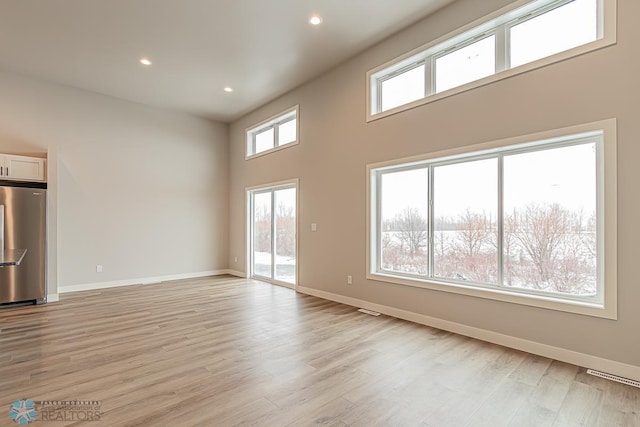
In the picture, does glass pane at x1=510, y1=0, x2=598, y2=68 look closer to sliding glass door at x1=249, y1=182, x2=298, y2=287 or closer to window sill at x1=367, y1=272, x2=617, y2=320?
window sill at x1=367, y1=272, x2=617, y2=320

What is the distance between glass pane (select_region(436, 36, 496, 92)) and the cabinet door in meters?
6.37

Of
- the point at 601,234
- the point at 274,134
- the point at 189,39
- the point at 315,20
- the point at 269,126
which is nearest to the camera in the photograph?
the point at 601,234

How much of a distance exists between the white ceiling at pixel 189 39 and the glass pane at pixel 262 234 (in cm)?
243

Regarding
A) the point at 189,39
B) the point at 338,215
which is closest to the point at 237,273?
the point at 338,215

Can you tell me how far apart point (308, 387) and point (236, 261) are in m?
5.77

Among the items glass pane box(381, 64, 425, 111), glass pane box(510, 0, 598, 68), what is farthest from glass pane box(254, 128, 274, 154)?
glass pane box(510, 0, 598, 68)

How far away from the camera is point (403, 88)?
14.4ft

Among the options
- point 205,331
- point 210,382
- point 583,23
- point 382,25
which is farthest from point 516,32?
point 205,331

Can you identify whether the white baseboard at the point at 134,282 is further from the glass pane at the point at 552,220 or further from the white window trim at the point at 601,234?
the glass pane at the point at 552,220

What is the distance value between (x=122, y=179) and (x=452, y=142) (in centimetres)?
633

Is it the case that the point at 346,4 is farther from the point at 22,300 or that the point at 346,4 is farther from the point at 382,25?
A: the point at 22,300

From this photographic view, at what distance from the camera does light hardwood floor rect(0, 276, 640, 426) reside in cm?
209

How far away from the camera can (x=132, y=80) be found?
5.62 meters

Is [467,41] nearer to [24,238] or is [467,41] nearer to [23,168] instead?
[23,168]
